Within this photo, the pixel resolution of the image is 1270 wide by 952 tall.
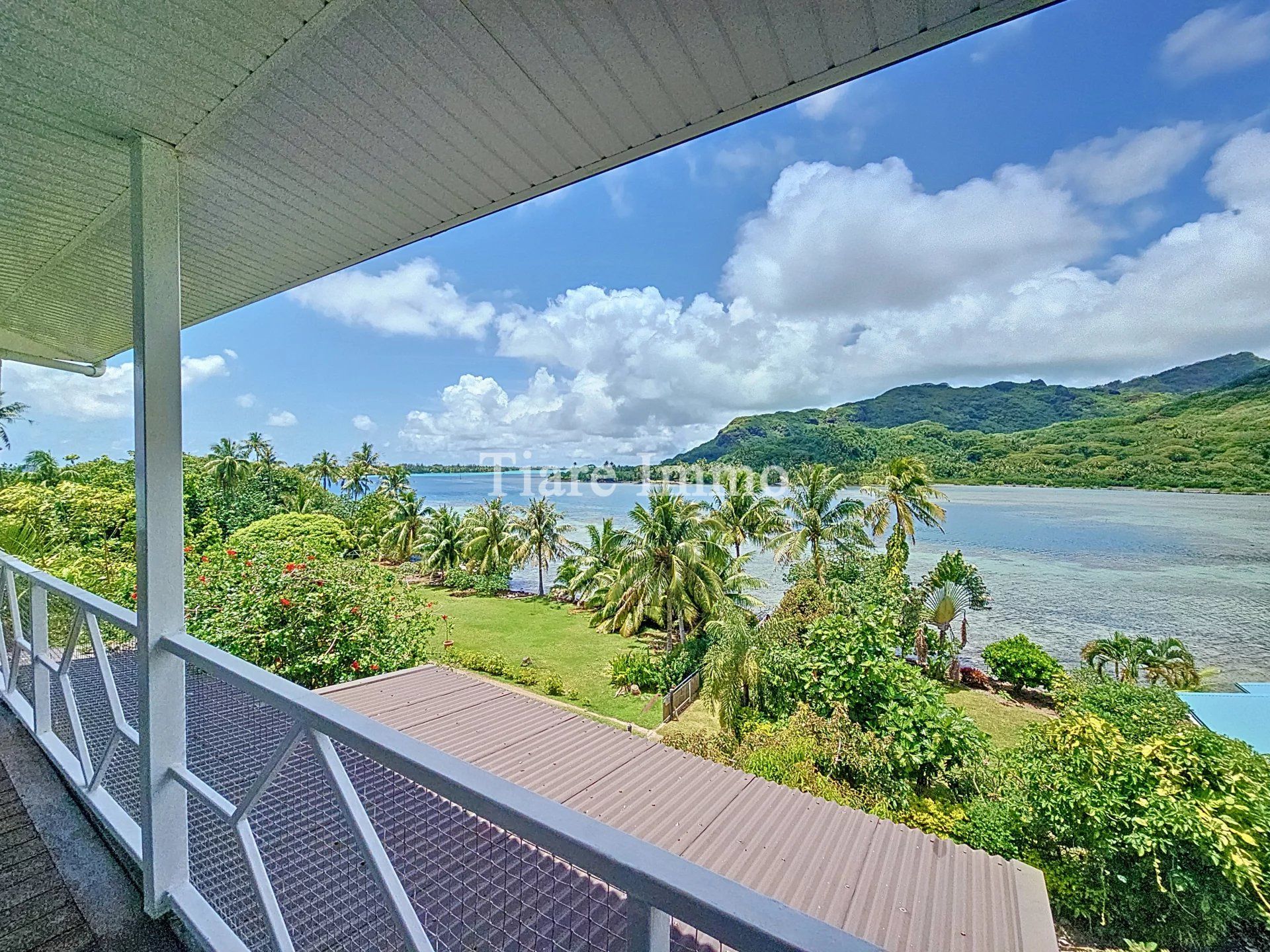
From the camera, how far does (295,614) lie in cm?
534

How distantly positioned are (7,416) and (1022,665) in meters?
23.7

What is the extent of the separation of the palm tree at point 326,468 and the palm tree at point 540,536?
13964 mm

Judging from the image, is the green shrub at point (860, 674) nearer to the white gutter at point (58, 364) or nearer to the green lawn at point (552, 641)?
the green lawn at point (552, 641)

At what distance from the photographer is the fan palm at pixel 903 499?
19750mm

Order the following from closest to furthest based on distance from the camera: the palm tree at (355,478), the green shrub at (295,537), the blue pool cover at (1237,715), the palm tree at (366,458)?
1. the green shrub at (295,537)
2. the blue pool cover at (1237,715)
3. the palm tree at (355,478)
4. the palm tree at (366,458)

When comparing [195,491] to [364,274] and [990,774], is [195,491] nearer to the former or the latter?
[364,274]

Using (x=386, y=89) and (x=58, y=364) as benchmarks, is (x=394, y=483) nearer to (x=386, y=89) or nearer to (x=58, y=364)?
(x=58, y=364)

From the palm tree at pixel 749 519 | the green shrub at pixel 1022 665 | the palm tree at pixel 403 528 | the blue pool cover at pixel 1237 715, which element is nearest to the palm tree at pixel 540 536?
the palm tree at pixel 403 528

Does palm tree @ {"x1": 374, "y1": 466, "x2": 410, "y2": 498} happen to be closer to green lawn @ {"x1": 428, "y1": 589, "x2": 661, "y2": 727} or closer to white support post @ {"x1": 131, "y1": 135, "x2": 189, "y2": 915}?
green lawn @ {"x1": 428, "y1": 589, "x2": 661, "y2": 727}

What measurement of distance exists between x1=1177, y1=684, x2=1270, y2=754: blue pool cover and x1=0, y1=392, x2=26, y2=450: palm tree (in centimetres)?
2109

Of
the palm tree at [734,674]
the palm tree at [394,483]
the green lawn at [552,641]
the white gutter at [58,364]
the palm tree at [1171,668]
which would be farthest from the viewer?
the palm tree at [394,483]

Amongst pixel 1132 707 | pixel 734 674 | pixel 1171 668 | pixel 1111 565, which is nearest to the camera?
pixel 1132 707

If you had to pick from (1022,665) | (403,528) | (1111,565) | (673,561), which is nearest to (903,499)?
(1022,665)

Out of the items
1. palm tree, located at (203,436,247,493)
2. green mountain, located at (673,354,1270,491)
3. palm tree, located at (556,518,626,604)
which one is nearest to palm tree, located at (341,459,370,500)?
palm tree, located at (203,436,247,493)
